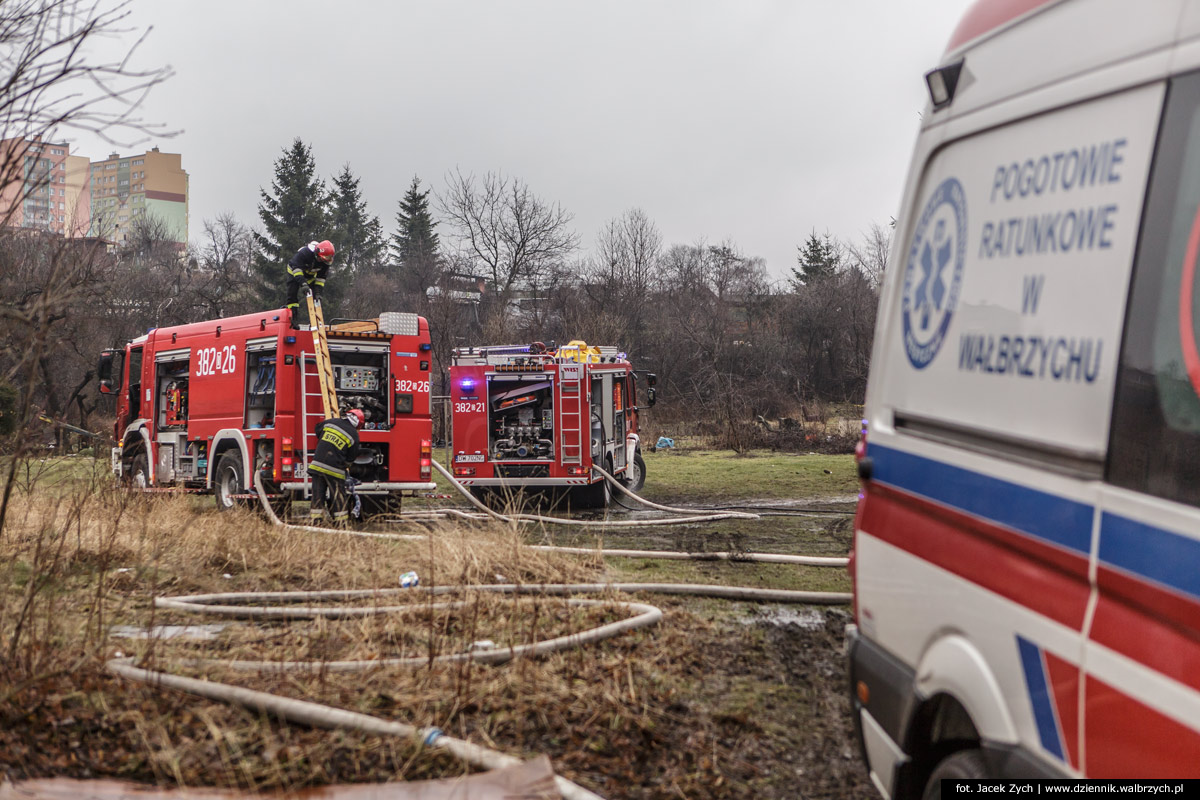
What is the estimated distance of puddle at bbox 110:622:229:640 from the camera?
16.9ft

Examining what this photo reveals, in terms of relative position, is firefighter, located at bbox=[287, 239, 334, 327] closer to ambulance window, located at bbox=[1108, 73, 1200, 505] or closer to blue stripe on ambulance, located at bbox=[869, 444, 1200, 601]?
blue stripe on ambulance, located at bbox=[869, 444, 1200, 601]

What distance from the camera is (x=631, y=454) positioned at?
620 inches

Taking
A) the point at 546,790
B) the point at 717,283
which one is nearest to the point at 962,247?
the point at 546,790

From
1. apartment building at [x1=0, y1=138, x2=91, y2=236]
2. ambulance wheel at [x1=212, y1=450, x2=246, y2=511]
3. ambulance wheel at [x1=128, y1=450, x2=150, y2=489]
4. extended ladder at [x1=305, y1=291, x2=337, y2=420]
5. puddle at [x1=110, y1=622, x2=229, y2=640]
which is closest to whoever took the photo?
apartment building at [x1=0, y1=138, x2=91, y2=236]

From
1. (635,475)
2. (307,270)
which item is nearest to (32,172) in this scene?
(307,270)

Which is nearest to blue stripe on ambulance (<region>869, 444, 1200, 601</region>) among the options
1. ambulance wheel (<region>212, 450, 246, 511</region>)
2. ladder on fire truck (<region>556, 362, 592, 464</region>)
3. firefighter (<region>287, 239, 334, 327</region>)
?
firefighter (<region>287, 239, 334, 327</region>)

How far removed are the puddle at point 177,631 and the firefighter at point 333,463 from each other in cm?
463

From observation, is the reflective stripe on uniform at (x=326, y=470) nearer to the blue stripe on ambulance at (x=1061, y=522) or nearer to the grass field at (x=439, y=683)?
the grass field at (x=439, y=683)

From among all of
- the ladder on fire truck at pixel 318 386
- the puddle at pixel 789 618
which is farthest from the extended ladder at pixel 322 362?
the puddle at pixel 789 618

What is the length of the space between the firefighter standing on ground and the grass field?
2.67m

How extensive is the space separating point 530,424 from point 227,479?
4090mm

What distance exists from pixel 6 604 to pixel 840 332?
38.8 meters

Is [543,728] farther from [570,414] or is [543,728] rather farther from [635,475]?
[635,475]

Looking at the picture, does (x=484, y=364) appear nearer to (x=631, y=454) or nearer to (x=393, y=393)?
(x=393, y=393)
